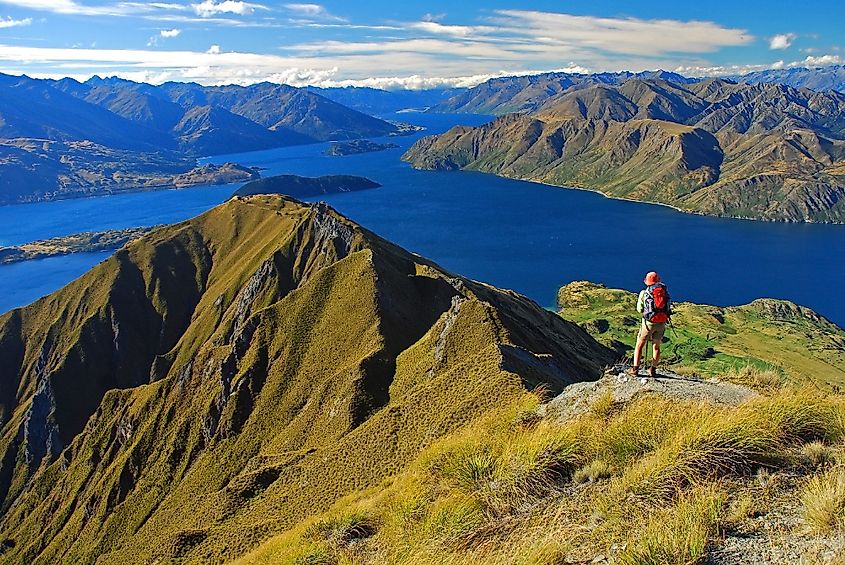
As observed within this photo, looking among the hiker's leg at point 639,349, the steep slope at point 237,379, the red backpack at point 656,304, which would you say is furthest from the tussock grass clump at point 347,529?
the steep slope at point 237,379

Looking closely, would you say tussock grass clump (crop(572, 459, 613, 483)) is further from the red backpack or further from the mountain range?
the red backpack

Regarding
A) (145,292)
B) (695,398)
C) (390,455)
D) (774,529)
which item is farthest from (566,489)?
(145,292)

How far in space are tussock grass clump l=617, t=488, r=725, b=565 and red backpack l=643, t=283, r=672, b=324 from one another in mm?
11076

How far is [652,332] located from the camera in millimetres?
22859

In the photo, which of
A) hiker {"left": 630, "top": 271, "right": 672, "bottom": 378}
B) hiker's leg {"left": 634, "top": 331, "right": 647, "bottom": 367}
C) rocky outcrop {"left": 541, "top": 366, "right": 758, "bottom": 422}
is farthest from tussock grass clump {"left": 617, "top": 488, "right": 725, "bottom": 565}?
hiker's leg {"left": 634, "top": 331, "right": 647, "bottom": 367}

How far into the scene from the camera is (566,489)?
1515 centimetres

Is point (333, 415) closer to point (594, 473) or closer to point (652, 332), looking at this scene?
point (652, 332)

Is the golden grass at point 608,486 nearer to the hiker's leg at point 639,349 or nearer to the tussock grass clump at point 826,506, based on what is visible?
the tussock grass clump at point 826,506

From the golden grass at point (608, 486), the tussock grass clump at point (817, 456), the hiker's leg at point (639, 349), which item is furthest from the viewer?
the hiker's leg at point (639, 349)

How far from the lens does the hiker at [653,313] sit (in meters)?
22.0

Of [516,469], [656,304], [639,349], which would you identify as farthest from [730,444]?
[656,304]

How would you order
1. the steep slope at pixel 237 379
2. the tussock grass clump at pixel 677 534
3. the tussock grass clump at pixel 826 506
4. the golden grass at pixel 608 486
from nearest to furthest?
the tussock grass clump at pixel 677 534, the tussock grass clump at pixel 826 506, the golden grass at pixel 608 486, the steep slope at pixel 237 379

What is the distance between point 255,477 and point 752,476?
40.8m

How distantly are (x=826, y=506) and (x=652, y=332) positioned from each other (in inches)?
487
